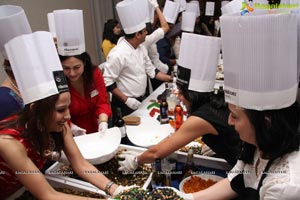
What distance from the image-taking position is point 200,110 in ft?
4.05

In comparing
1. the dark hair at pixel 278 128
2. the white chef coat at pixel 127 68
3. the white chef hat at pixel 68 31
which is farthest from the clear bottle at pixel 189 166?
the white chef coat at pixel 127 68

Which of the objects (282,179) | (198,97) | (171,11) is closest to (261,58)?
(282,179)

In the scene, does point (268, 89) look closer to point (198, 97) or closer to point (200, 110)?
point (200, 110)

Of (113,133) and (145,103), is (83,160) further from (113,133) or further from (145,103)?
(145,103)

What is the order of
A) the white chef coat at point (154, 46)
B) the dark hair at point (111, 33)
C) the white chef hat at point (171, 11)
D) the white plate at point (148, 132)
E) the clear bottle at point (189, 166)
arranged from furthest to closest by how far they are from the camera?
the dark hair at point (111, 33)
the white chef hat at point (171, 11)
the white chef coat at point (154, 46)
the white plate at point (148, 132)
the clear bottle at point (189, 166)

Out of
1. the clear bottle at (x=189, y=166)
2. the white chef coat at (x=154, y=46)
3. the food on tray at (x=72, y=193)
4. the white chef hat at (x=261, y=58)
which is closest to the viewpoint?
the white chef hat at (x=261, y=58)

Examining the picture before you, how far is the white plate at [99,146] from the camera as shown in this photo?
1371mm

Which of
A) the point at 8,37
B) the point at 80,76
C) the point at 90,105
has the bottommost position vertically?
the point at 90,105

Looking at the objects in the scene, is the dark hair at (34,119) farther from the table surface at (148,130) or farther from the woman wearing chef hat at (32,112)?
the table surface at (148,130)

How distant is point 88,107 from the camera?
6.23 feet

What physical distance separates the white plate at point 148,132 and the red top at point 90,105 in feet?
0.94

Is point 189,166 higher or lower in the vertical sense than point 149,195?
lower

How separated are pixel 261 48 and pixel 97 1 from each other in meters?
3.99

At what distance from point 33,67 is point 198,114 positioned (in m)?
0.74
